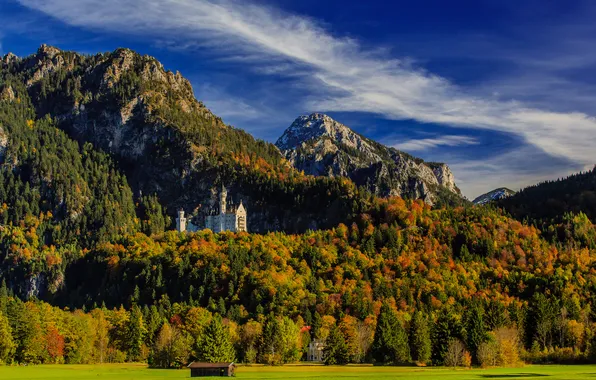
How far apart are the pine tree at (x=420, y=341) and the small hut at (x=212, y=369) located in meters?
43.6

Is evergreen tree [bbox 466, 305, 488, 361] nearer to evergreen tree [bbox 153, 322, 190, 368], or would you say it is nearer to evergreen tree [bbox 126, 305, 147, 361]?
evergreen tree [bbox 153, 322, 190, 368]

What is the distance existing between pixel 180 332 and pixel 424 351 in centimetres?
5610

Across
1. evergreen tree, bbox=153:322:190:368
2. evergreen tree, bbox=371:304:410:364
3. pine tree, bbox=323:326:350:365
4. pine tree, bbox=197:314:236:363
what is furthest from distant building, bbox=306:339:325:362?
pine tree, bbox=197:314:236:363

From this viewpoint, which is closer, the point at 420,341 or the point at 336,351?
the point at 336,351

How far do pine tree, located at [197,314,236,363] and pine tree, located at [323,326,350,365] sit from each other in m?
18.8

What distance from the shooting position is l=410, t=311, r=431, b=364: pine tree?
453 feet

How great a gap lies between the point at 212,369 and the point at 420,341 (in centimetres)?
4774

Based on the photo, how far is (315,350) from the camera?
167 m

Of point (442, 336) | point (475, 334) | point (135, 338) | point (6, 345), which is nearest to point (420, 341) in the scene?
point (442, 336)

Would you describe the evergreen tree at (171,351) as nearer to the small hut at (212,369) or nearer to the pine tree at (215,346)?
the pine tree at (215,346)

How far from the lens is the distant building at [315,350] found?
163 metres

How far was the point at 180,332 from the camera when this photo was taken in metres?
163

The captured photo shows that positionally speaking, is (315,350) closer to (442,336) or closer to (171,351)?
(442,336)

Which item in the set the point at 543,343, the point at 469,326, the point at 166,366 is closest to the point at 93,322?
the point at 166,366
